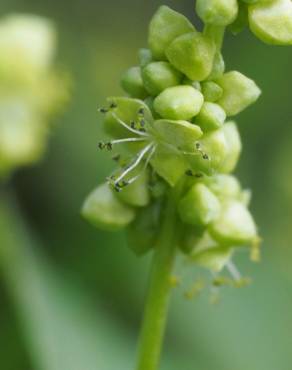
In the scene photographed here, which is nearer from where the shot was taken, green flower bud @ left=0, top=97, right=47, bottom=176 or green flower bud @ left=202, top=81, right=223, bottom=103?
green flower bud @ left=202, top=81, right=223, bottom=103

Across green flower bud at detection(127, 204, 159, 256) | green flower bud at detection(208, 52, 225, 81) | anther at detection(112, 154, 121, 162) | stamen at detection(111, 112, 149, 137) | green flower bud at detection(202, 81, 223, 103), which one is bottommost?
green flower bud at detection(127, 204, 159, 256)

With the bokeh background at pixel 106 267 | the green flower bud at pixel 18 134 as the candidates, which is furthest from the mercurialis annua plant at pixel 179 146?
the green flower bud at pixel 18 134

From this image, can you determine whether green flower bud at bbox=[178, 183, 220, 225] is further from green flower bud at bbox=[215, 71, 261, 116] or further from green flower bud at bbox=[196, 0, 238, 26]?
green flower bud at bbox=[196, 0, 238, 26]

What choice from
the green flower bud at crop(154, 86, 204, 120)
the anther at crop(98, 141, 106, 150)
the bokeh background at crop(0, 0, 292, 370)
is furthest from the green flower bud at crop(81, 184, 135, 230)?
the bokeh background at crop(0, 0, 292, 370)

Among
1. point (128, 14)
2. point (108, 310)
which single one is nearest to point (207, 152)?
point (108, 310)

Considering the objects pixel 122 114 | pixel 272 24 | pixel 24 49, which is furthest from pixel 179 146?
pixel 24 49
